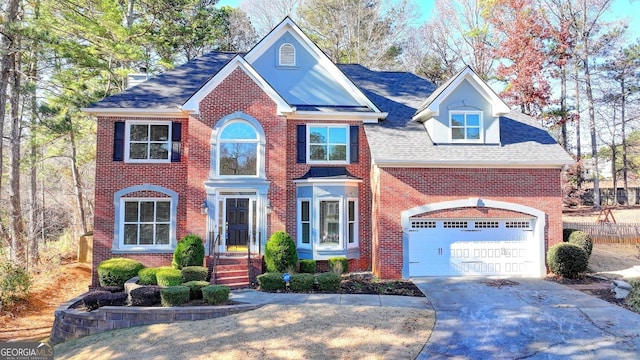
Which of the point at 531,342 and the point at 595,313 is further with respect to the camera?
the point at 595,313

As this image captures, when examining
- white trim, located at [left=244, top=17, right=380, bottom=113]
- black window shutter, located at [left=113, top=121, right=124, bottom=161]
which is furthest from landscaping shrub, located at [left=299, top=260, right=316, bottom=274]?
black window shutter, located at [left=113, top=121, right=124, bottom=161]

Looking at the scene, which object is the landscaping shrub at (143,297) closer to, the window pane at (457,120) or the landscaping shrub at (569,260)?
the window pane at (457,120)

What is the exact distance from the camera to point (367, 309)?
9469 millimetres

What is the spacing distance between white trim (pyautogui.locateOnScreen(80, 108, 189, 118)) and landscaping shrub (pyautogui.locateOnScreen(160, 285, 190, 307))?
6778 millimetres

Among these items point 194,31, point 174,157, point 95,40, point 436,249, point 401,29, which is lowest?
point 436,249

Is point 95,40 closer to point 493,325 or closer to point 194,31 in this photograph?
point 194,31

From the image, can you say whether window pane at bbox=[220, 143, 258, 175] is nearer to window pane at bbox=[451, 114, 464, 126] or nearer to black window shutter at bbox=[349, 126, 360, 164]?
black window shutter at bbox=[349, 126, 360, 164]

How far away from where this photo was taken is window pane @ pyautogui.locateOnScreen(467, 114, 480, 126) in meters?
14.7

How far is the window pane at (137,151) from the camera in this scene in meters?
14.4

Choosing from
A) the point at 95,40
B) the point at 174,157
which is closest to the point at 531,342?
the point at 174,157

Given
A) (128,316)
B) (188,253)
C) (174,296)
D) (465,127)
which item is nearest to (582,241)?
(465,127)

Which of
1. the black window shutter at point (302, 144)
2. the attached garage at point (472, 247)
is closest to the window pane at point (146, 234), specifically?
the black window shutter at point (302, 144)

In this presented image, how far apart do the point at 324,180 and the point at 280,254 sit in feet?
10.2

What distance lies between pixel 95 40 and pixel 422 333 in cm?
1961
